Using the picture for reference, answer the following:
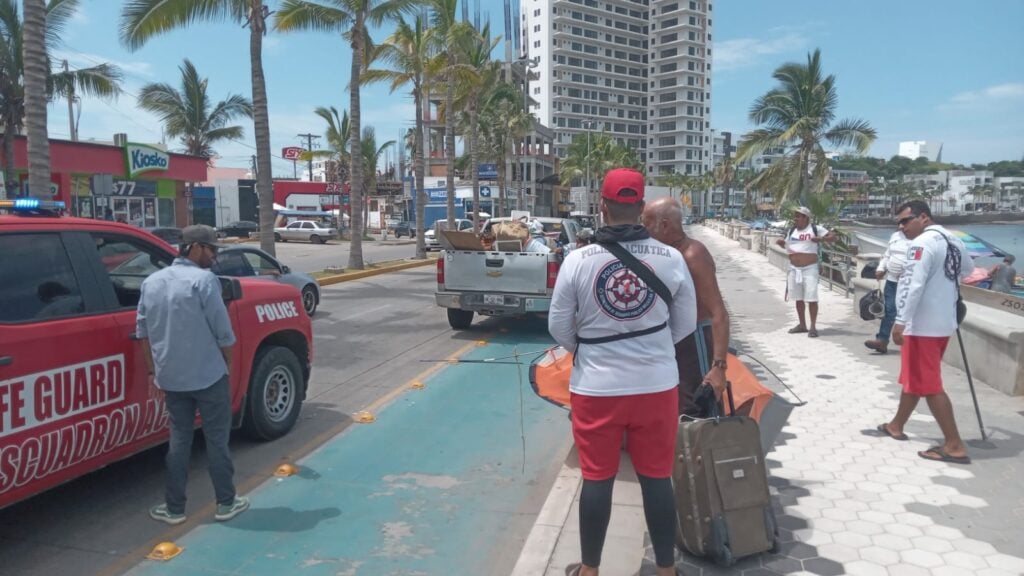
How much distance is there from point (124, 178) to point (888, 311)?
35.2 metres

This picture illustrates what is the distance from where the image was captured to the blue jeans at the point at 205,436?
166 inches

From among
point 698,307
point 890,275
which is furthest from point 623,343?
point 890,275

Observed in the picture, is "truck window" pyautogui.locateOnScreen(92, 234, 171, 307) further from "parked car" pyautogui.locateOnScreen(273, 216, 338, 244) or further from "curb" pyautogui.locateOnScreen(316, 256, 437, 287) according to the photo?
"parked car" pyautogui.locateOnScreen(273, 216, 338, 244)

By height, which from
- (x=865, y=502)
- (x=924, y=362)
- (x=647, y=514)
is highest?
(x=924, y=362)

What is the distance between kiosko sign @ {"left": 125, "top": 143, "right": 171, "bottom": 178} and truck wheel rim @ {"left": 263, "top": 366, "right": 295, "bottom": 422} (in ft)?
110

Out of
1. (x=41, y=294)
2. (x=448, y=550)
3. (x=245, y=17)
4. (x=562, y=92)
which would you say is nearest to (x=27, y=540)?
(x=41, y=294)

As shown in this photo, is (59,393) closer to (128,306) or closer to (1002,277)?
(128,306)

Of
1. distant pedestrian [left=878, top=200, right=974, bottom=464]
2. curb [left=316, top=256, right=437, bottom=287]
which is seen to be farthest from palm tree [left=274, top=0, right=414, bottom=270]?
distant pedestrian [left=878, top=200, right=974, bottom=464]

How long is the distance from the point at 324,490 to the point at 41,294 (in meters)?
2.12

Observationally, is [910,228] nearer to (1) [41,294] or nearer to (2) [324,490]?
(2) [324,490]

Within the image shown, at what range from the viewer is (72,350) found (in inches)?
154

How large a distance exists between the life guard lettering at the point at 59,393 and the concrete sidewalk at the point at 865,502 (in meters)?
2.57

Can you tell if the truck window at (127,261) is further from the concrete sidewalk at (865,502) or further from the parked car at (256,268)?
the parked car at (256,268)

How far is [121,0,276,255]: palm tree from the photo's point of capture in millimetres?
14406
